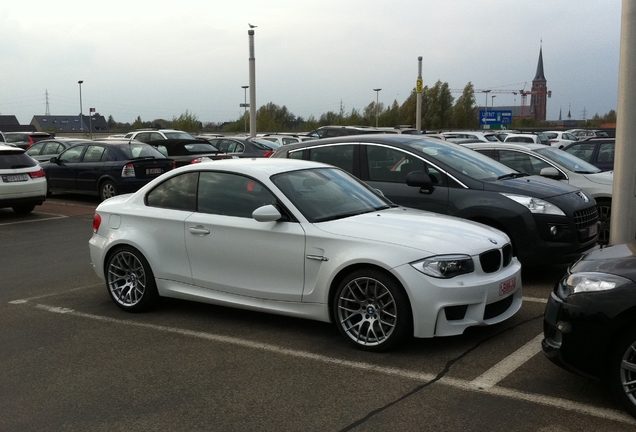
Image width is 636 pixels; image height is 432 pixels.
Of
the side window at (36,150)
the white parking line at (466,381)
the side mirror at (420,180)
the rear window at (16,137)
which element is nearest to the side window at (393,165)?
the side mirror at (420,180)

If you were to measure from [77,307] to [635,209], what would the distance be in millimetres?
6534

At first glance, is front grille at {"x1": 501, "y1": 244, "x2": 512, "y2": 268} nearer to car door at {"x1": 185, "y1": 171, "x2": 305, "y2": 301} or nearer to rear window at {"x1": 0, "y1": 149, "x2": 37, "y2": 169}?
car door at {"x1": 185, "y1": 171, "x2": 305, "y2": 301}

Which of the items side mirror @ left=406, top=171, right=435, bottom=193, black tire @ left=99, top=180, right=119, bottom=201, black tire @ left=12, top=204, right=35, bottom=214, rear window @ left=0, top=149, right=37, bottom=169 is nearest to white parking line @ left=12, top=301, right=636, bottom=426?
side mirror @ left=406, top=171, right=435, bottom=193

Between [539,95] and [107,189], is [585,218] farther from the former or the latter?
[539,95]

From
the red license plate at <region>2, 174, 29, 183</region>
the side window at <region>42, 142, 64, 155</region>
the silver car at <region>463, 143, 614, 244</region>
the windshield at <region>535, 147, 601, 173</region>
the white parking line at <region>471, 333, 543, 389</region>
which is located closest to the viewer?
the white parking line at <region>471, 333, 543, 389</region>

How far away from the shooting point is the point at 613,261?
4.52 m

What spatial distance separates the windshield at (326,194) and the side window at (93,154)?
37.8 ft

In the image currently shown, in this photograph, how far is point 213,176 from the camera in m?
6.68

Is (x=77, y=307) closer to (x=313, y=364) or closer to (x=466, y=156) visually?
(x=313, y=364)

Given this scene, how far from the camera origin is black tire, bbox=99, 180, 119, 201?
16656 millimetres

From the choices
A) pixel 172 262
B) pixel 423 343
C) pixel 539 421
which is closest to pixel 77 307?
pixel 172 262

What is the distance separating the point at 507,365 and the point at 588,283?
108cm

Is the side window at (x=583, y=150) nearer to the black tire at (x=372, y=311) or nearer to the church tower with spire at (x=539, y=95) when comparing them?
the black tire at (x=372, y=311)

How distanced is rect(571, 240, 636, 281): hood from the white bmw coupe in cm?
87
